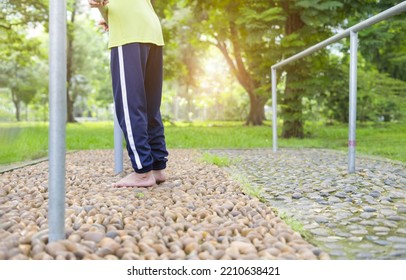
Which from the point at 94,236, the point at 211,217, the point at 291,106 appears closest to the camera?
the point at 94,236

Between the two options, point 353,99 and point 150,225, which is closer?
point 150,225

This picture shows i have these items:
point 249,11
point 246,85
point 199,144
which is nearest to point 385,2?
point 249,11

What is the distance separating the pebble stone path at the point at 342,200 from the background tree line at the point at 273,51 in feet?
8.11

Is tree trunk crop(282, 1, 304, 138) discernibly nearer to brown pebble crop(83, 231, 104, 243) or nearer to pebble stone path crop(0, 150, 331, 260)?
pebble stone path crop(0, 150, 331, 260)

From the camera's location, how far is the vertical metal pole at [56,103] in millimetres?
1473

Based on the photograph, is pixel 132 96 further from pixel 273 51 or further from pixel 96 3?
pixel 273 51

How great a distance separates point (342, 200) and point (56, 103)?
159 cm

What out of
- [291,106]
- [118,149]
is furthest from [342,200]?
[291,106]

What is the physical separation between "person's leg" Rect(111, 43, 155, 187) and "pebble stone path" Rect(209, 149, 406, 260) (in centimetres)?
75

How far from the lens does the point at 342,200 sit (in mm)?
2391

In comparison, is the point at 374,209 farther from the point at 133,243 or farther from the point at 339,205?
the point at 133,243

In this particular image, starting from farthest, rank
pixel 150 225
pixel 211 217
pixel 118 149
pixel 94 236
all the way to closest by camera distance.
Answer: pixel 118 149
pixel 211 217
pixel 150 225
pixel 94 236

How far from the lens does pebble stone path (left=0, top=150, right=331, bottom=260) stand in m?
1.45
